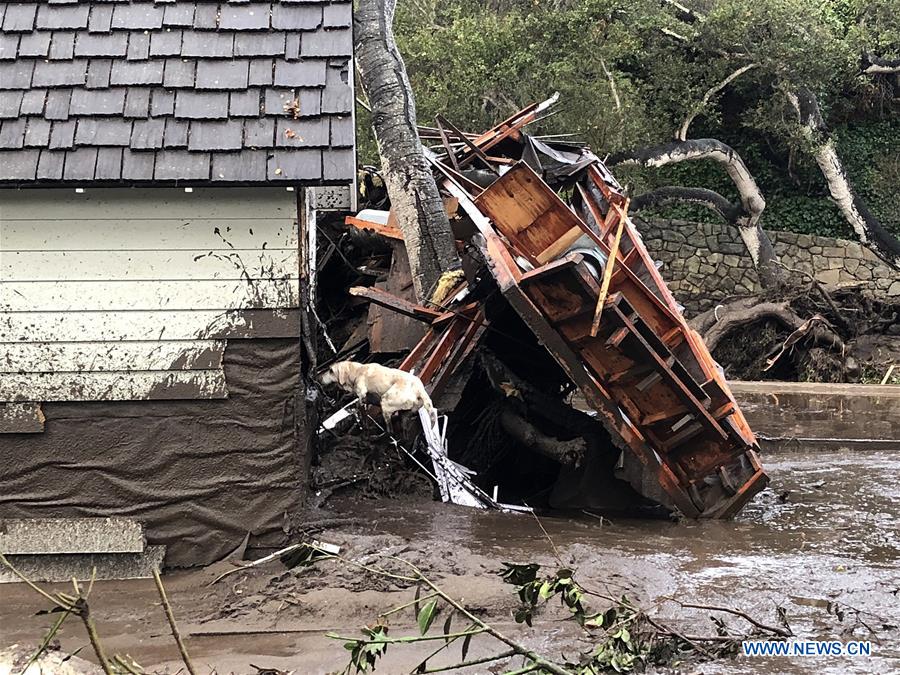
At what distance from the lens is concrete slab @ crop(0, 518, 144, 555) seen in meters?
5.69

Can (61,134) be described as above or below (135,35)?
below

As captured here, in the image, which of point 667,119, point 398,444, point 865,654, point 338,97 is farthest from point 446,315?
point 667,119

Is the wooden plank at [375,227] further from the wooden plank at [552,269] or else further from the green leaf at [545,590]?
the green leaf at [545,590]

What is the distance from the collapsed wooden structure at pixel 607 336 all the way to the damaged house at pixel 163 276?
2.03m

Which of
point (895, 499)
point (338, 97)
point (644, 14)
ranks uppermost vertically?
point (644, 14)

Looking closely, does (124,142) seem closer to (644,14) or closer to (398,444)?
(398,444)

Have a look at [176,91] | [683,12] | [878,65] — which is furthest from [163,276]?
[878,65]

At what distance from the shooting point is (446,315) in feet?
25.8

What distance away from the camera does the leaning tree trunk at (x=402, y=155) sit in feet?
30.1

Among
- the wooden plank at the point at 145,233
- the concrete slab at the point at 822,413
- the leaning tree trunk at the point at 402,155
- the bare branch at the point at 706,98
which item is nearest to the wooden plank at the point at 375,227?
the leaning tree trunk at the point at 402,155

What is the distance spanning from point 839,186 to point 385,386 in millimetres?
17191

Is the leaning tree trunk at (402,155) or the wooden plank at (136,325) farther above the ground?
the leaning tree trunk at (402,155)

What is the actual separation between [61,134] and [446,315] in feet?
11.3

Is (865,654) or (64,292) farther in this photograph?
(64,292)
